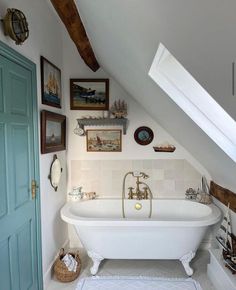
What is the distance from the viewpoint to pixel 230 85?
67 cm

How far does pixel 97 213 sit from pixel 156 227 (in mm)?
972

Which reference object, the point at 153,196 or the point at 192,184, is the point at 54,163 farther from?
the point at 192,184

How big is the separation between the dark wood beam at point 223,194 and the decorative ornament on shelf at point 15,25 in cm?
237

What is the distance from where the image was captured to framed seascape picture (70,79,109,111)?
3051 millimetres

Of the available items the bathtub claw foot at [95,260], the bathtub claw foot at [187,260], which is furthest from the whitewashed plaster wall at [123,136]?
the bathtub claw foot at [187,260]

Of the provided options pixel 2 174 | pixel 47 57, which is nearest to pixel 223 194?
pixel 2 174

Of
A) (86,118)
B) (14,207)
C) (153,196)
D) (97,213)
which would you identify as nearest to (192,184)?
(153,196)

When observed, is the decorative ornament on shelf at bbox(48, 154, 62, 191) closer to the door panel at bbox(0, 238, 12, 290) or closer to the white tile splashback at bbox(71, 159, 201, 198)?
the white tile splashback at bbox(71, 159, 201, 198)

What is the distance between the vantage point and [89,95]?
3.06m

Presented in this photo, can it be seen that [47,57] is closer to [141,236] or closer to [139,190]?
[139,190]

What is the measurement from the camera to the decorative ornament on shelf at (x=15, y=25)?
1.52 metres

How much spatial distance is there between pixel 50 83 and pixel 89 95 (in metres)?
0.67

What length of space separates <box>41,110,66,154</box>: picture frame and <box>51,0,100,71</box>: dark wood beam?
76 cm

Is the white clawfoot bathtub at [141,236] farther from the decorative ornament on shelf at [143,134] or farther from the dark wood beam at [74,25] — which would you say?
the dark wood beam at [74,25]
